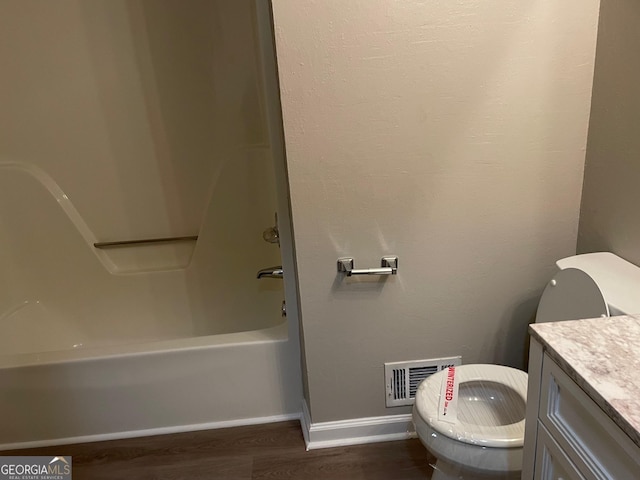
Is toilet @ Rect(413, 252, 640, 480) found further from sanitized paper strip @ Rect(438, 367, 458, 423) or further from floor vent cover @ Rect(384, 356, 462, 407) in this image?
floor vent cover @ Rect(384, 356, 462, 407)

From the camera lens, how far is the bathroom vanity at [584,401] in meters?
0.77

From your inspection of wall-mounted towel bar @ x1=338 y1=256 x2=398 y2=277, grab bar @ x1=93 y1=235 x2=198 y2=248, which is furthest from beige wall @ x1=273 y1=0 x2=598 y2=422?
grab bar @ x1=93 y1=235 x2=198 y2=248

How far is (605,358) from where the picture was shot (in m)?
0.89

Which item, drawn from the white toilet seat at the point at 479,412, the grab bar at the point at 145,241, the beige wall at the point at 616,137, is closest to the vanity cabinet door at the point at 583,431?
the white toilet seat at the point at 479,412

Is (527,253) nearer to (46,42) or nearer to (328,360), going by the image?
(328,360)

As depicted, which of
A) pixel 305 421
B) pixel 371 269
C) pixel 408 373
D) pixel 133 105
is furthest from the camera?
pixel 133 105

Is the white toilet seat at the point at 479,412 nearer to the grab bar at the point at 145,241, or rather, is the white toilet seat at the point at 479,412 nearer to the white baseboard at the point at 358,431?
the white baseboard at the point at 358,431

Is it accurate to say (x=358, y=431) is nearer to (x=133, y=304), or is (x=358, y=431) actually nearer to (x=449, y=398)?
(x=449, y=398)

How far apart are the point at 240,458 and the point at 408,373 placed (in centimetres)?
68

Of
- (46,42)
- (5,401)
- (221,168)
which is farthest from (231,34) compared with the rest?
(5,401)

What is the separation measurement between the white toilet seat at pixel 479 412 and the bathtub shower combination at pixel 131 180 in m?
0.96

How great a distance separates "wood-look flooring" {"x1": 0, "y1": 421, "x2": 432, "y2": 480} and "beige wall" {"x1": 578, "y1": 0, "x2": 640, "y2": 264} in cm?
97

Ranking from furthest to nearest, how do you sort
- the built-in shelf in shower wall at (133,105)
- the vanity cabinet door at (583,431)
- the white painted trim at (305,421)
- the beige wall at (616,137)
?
the built-in shelf in shower wall at (133,105) → the white painted trim at (305,421) → the beige wall at (616,137) → the vanity cabinet door at (583,431)

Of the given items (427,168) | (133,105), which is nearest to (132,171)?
(133,105)
